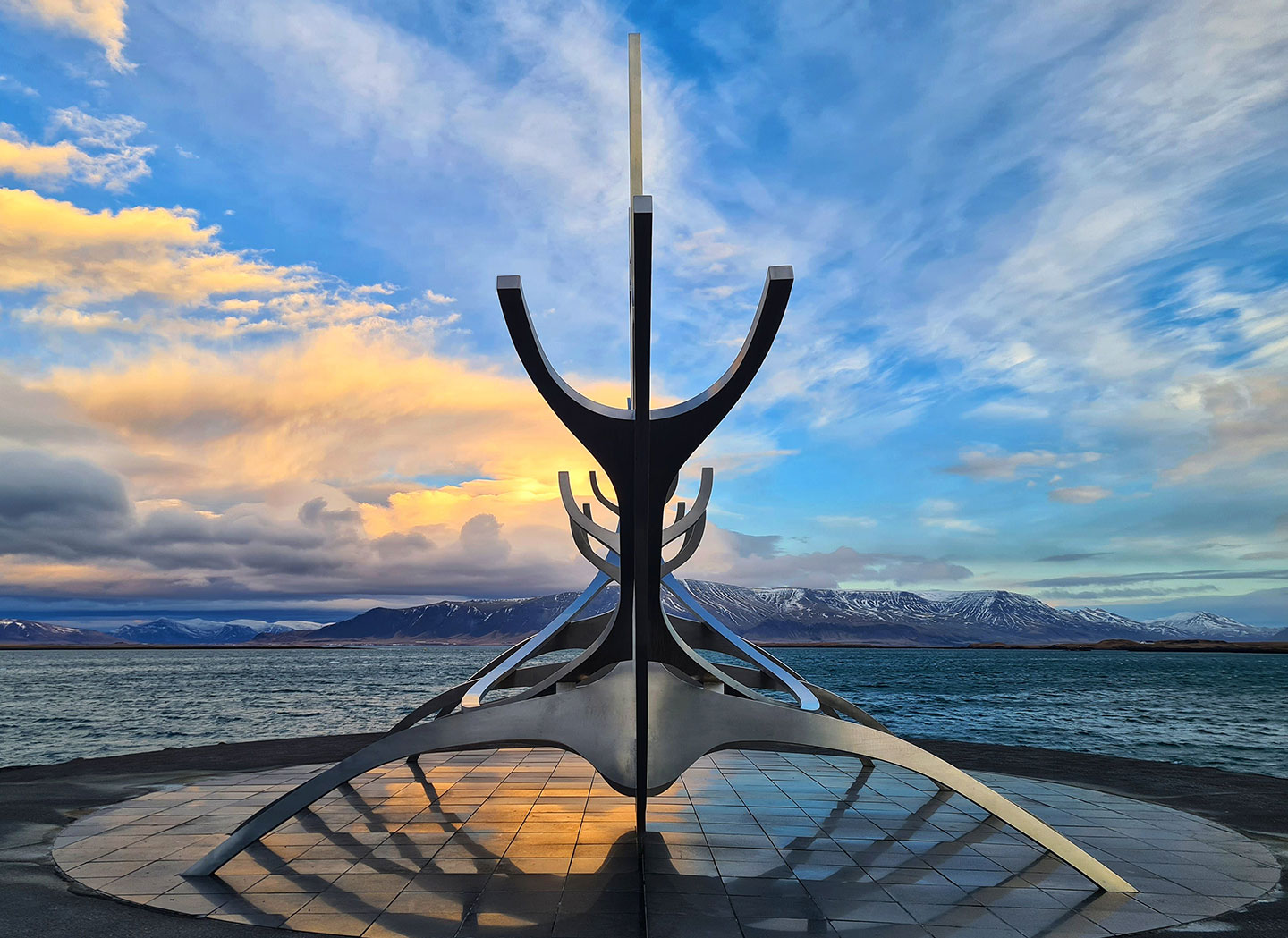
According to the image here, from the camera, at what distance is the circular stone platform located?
9.15 meters

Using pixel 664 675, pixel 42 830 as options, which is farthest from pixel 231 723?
pixel 664 675

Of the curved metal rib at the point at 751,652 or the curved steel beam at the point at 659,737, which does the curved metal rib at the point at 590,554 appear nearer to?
the curved metal rib at the point at 751,652

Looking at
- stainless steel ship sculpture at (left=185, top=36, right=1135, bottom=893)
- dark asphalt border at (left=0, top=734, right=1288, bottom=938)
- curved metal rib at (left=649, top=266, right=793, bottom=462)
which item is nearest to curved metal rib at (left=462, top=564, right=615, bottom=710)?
stainless steel ship sculpture at (left=185, top=36, right=1135, bottom=893)

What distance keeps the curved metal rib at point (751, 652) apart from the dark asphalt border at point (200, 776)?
4932 mm

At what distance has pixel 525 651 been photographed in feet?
51.9

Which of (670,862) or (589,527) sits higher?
(589,527)

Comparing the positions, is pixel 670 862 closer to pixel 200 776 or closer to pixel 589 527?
pixel 589 527

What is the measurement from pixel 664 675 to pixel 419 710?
6342 mm

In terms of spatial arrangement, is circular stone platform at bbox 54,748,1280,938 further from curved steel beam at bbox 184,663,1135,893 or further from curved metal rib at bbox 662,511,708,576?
curved metal rib at bbox 662,511,708,576

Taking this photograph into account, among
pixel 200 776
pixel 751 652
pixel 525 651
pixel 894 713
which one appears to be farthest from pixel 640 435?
pixel 894 713

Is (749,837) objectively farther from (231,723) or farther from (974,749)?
(231,723)

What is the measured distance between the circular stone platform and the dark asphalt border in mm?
360

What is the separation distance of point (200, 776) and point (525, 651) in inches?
321

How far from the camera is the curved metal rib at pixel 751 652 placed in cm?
1249
